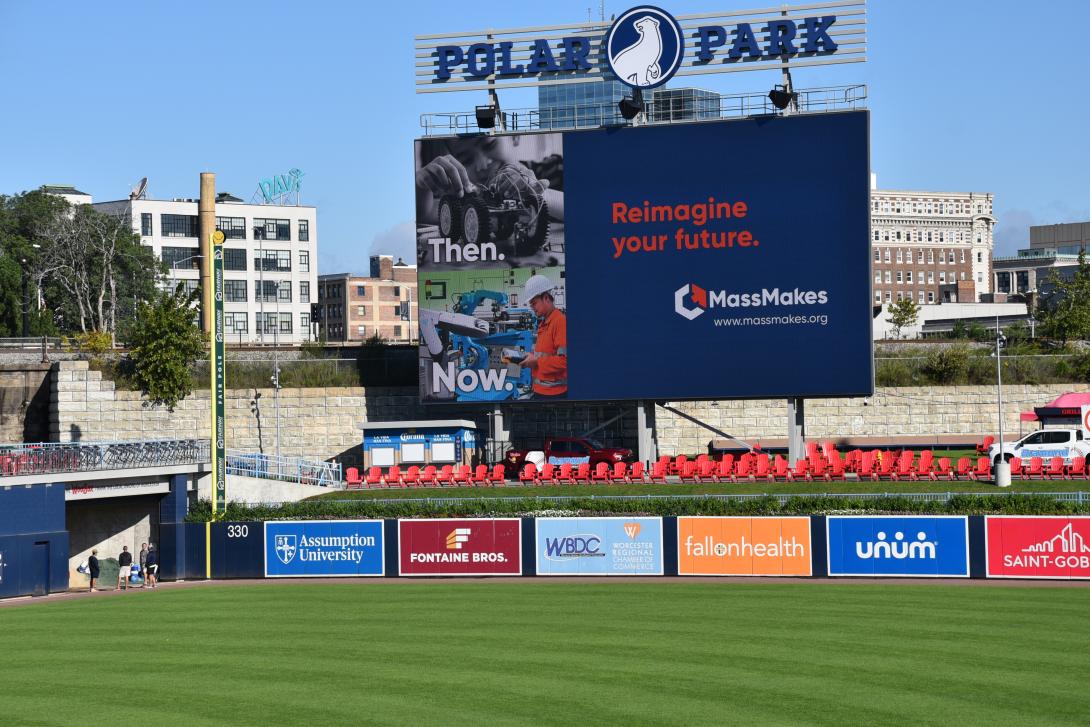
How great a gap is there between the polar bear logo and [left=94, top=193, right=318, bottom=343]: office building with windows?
6241 centimetres

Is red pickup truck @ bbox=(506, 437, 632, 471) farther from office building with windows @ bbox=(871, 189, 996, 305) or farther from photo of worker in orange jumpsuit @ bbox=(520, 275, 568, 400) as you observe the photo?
office building with windows @ bbox=(871, 189, 996, 305)

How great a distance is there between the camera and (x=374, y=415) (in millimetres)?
63688

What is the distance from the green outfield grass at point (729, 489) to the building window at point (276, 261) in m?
66.4

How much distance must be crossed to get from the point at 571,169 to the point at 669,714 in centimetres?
3503

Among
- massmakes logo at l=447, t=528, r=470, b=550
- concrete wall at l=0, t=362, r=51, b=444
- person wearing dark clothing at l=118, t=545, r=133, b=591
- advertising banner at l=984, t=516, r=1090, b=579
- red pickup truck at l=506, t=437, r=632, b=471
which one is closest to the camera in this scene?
advertising banner at l=984, t=516, r=1090, b=579

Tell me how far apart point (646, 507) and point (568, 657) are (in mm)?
16622

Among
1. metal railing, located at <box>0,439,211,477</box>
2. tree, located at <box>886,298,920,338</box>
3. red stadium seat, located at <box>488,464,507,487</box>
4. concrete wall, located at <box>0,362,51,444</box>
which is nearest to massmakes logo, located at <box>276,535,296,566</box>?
metal railing, located at <box>0,439,211,477</box>

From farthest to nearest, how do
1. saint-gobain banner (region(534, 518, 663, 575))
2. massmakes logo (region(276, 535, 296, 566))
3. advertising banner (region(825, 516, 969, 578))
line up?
massmakes logo (region(276, 535, 296, 566)) → saint-gobain banner (region(534, 518, 663, 575)) → advertising banner (region(825, 516, 969, 578))

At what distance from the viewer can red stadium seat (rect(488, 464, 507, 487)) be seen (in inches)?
2146

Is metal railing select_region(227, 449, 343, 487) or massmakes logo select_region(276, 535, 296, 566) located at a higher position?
metal railing select_region(227, 449, 343, 487)

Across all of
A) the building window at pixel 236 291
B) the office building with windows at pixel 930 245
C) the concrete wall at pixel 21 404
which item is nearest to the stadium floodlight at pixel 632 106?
the concrete wall at pixel 21 404

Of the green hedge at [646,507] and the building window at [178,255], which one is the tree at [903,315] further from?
the green hedge at [646,507]

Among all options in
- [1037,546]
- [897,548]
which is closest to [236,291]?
[897,548]

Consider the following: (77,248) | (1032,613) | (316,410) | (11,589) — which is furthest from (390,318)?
(1032,613)
